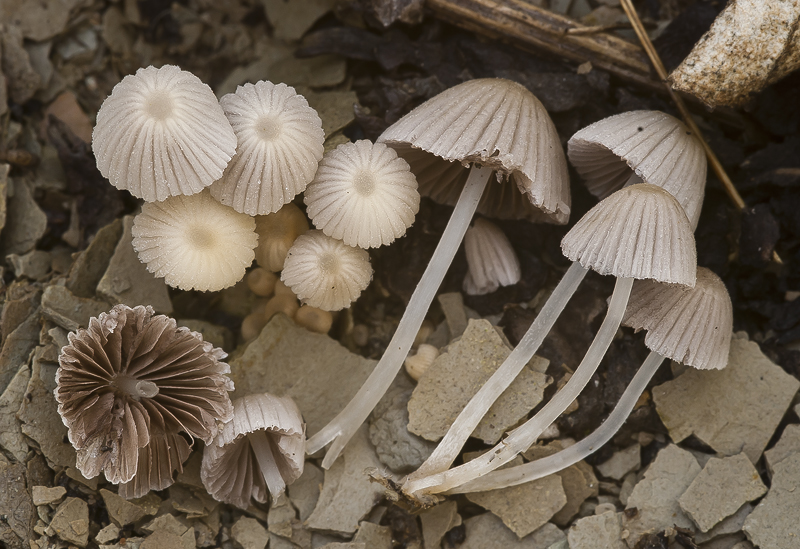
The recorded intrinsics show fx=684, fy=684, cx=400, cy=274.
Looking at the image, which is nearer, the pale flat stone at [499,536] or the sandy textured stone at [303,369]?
the pale flat stone at [499,536]

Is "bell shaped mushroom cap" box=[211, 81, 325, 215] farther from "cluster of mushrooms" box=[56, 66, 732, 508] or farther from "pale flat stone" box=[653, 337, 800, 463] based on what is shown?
"pale flat stone" box=[653, 337, 800, 463]

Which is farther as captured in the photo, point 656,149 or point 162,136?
point 656,149

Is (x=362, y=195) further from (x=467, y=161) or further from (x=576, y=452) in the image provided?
(x=576, y=452)

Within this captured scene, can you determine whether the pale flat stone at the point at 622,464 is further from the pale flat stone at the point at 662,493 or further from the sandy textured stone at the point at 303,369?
the sandy textured stone at the point at 303,369

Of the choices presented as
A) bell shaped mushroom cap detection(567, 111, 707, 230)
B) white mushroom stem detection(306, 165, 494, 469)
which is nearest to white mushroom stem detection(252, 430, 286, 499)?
white mushroom stem detection(306, 165, 494, 469)

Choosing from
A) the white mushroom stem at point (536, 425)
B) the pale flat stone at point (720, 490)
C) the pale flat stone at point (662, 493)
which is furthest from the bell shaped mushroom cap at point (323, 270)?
the pale flat stone at point (720, 490)

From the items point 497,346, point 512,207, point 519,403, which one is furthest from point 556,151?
point 519,403

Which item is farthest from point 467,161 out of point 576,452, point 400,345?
point 576,452
